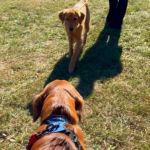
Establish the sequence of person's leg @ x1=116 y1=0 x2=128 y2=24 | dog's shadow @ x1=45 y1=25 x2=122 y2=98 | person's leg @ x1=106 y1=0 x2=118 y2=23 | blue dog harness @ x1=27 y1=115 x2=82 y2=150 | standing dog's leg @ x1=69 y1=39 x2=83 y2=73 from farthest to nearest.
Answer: person's leg @ x1=106 y1=0 x2=118 y2=23 → person's leg @ x1=116 y1=0 x2=128 y2=24 → standing dog's leg @ x1=69 y1=39 x2=83 y2=73 → dog's shadow @ x1=45 y1=25 x2=122 y2=98 → blue dog harness @ x1=27 y1=115 x2=82 y2=150

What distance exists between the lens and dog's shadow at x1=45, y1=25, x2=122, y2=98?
699 centimetres

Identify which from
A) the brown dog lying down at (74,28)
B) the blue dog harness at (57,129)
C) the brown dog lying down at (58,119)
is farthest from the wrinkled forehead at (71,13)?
the blue dog harness at (57,129)

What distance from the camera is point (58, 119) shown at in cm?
404

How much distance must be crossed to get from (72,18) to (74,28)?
186mm

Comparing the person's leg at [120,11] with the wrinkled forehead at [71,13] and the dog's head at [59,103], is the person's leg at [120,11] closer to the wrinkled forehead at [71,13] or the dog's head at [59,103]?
the wrinkled forehead at [71,13]

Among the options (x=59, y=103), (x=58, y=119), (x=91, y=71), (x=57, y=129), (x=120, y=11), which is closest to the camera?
(x=57, y=129)

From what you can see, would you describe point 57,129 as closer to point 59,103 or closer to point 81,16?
point 59,103

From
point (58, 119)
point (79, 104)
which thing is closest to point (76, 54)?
point (79, 104)

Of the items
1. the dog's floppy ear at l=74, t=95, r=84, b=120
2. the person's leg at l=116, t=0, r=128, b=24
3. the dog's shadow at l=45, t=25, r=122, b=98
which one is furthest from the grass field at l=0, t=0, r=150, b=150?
Result: the dog's floppy ear at l=74, t=95, r=84, b=120

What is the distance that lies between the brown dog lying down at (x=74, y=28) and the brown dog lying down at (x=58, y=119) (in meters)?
2.73

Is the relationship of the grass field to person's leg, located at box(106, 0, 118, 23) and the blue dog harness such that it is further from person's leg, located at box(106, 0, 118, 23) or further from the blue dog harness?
the blue dog harness

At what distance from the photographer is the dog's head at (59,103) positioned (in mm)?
4148

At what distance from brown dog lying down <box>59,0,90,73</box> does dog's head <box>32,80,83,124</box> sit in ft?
8.82

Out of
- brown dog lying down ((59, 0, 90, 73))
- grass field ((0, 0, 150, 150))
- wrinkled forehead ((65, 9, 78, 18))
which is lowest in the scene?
grass field ((0, 0, 150, 150))
